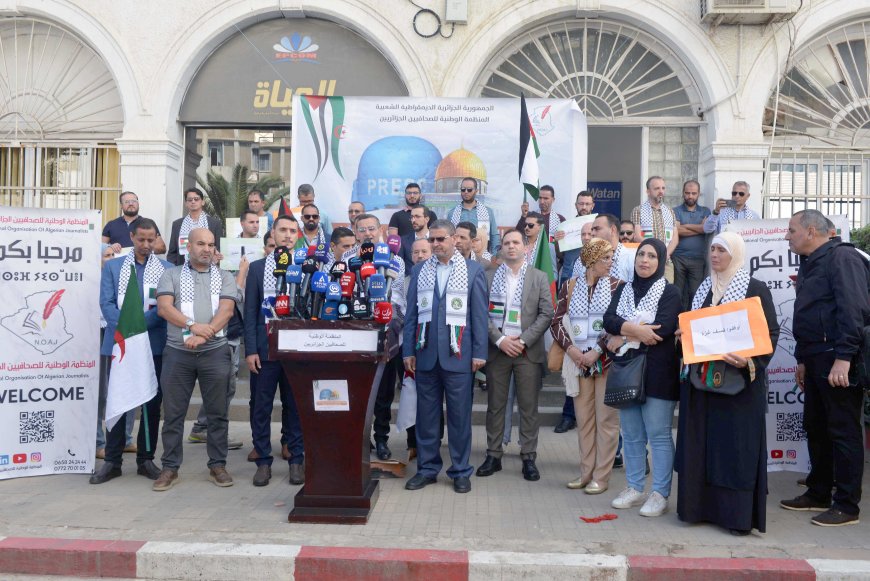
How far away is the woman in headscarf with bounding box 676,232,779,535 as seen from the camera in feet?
15.5

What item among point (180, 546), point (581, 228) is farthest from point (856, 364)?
point (180, 546)

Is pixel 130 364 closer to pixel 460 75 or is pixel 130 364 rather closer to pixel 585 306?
pixel 585 306

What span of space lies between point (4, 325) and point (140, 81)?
647 centimetres

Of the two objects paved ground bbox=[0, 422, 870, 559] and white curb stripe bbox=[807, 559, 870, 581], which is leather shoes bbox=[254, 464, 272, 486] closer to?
paved ground bbox=[0, 422, 870, 559]

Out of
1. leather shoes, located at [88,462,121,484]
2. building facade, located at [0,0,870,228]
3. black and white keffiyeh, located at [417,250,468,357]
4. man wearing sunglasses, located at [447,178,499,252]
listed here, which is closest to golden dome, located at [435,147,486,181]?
man wearing sunglasses, located at [447,178,499,252]

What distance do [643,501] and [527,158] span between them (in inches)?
203

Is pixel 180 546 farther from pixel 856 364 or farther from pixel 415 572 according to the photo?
pixel 856 364

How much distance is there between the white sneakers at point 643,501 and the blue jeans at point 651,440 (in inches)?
1.6

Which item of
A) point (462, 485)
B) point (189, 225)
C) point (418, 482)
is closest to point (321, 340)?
point (418, 482)

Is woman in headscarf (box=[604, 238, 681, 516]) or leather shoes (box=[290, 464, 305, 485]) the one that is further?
leather shoes (box=[290, 464, 305, 485])

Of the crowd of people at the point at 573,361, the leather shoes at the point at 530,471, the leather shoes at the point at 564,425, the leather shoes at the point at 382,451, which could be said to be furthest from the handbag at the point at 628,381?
the leather shoes at the point at 564,425

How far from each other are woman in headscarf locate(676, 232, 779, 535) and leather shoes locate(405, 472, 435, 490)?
6.18 feet

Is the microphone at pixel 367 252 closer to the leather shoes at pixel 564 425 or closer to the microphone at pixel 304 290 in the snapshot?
the microphone at pixel 304 290

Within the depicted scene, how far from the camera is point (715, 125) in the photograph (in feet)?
36.8
